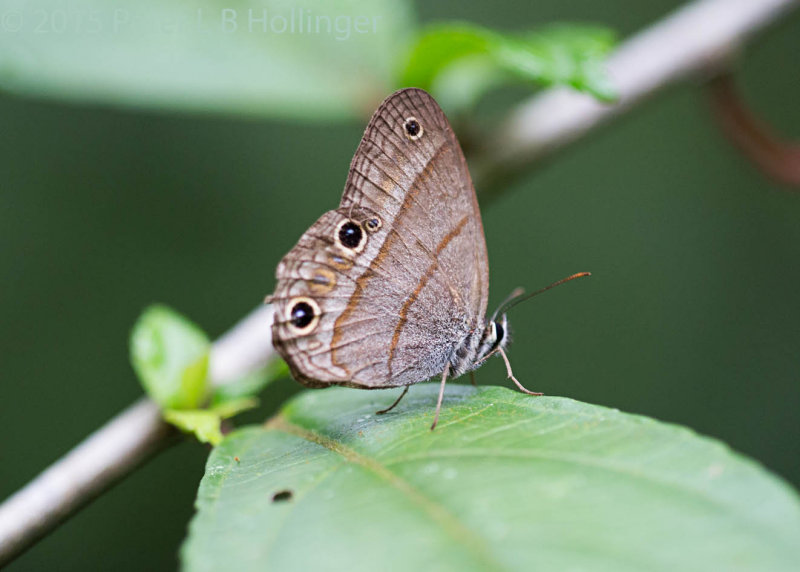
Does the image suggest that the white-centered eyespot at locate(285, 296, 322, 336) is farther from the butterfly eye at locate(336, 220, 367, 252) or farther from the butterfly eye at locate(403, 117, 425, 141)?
→ the butterfly eye at locate(403, 117, 425, 141)

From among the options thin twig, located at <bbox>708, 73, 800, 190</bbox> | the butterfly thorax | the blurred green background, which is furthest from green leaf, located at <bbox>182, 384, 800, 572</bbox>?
the blurred green background

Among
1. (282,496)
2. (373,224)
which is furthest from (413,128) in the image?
(282,496)

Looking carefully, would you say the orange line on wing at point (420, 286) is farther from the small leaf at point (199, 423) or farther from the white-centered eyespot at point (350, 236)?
the small leaf at point (199, 423)

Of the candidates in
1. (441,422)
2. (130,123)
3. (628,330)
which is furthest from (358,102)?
(628,330)

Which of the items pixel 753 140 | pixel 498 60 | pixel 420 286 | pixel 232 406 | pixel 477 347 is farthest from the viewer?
pixel 753 140

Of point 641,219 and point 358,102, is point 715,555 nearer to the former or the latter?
point 358,102

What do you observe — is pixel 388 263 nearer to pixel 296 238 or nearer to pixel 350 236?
pixel 350 236

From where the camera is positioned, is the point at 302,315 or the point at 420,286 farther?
the point at 420,286
